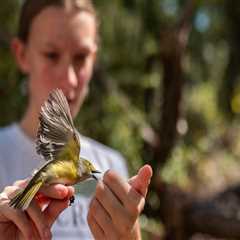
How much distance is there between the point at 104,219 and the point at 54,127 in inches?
5.8

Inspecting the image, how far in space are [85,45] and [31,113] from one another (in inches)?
8.1

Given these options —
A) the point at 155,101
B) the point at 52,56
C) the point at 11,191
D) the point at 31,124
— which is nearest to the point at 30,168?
the point at 31,124

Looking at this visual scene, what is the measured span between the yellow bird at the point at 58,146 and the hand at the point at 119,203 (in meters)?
0.03

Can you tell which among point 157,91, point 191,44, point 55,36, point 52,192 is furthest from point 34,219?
point 191,44

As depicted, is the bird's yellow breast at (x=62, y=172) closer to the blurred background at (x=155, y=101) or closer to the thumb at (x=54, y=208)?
the thumb at (x=54, y=208)

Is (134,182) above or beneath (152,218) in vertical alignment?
above

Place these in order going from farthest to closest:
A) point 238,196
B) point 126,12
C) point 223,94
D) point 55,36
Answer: point 223,94, point 126,12, point 238,196, point 55,36

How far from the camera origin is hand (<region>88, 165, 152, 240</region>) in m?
0.78

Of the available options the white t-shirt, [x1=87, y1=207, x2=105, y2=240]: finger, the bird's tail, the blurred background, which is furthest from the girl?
the blurred background

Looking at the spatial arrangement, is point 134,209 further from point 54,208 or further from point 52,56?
point 52,56

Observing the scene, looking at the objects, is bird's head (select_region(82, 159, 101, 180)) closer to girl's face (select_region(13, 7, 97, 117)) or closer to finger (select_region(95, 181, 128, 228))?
finger (select_region(95, 181, 128, 228))

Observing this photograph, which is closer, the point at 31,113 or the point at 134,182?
the point at 134,182

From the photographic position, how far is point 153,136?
10.9ft

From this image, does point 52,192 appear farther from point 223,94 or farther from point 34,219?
point 223,94
